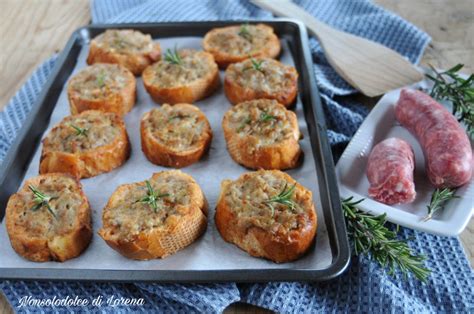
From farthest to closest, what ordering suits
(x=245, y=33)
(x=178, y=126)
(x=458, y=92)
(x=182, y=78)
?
(x=245, y=33) < (x=182, y=78) < (x=458, y=92) < (x=178, y=126)

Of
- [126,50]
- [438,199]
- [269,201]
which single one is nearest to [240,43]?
[126,50]

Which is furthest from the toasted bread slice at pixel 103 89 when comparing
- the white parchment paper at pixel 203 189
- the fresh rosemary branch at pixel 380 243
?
the fresh rosemary branch at pixel 380 243

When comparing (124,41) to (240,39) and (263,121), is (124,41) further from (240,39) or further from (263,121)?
(263,121)

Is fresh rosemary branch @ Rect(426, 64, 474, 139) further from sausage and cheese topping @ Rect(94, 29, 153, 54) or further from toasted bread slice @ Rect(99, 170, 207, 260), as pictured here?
sausage and cheese topping @ Rect(94, 29, 153, 54)

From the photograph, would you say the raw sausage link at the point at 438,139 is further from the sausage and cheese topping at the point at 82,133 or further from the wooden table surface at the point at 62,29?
the sausage and cheese topping at the point at 82,133

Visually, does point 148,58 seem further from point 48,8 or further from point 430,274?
point 430,274

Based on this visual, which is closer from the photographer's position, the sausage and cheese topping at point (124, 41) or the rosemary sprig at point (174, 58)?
the rosemary sprig at point (174, 58)

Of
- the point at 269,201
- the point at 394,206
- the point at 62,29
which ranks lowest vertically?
the point at 62,29
